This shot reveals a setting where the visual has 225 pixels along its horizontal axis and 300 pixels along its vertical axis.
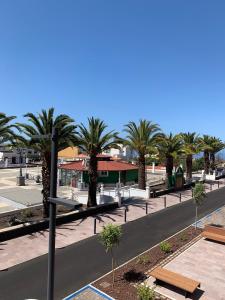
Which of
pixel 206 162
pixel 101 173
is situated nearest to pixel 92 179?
pixel 101 173

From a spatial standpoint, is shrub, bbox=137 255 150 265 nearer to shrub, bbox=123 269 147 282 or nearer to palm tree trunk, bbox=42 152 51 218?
shrub, bbox=123 269 147 282

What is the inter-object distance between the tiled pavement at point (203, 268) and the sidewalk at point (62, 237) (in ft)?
21.5

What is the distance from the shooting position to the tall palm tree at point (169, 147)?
121 feet

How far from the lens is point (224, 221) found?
76.1ft

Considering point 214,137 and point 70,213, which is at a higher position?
point 214,137

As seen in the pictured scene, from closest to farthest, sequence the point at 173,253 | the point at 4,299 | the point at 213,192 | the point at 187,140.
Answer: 1. the point at 4,299
2. the point at 173,253
3. the point at 213,192
4. the point at 187,140

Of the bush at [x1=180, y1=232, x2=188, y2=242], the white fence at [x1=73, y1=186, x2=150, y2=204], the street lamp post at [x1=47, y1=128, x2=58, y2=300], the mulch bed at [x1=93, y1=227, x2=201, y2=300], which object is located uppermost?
the street lamp post at [x1=47, y1=128, x2=58, y2=300]

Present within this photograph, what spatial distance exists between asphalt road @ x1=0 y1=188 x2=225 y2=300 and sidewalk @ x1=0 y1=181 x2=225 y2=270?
2.24 ft

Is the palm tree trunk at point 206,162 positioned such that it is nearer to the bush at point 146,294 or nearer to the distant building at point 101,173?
the distant building at point 101,173

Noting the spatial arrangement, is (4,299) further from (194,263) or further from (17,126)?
(17,126)

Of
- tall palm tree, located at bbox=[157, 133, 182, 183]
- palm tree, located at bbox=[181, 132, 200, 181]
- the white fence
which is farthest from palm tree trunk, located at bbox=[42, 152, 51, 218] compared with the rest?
palm tree, located at bbox=[181, 132, 200, 181]

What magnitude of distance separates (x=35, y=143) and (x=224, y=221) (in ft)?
53.7

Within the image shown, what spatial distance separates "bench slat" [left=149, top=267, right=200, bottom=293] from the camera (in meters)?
11.1

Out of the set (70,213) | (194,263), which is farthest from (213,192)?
(194,263)
